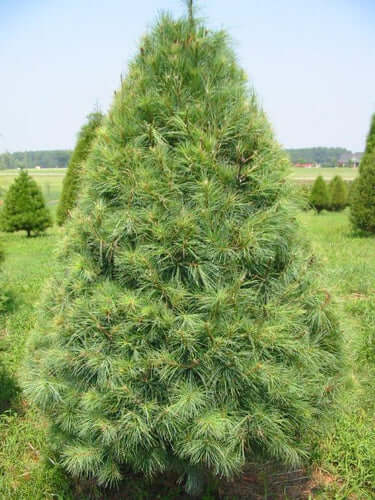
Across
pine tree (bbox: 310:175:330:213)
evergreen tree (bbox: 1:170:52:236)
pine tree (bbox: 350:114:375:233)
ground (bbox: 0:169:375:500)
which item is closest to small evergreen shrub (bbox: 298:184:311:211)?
ground (bbox: 0:169:375:500)

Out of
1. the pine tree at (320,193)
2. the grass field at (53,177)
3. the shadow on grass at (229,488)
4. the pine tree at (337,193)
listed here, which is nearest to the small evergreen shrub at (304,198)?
the shadow on grass at (229,488)

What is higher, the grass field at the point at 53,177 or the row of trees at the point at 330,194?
the row of trees at the point at 330,194

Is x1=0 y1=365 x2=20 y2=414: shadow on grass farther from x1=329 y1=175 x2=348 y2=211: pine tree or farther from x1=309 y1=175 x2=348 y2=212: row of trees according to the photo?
x1=329 y1=175 x2=348 y2=211: pine tree

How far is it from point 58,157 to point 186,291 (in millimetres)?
63334

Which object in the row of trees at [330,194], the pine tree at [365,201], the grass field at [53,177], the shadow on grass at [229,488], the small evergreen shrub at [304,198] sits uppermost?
the small evergreen shrub at [304,198]

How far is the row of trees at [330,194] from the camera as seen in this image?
81.0 feet

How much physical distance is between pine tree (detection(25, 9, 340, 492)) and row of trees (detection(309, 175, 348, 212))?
2316cm

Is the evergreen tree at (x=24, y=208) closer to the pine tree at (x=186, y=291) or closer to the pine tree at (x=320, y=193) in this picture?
the pine tree at (x=186, y=291)

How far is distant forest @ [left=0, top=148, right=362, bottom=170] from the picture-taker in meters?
7.24

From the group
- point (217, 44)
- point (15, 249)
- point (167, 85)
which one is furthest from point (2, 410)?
point (15, 249)

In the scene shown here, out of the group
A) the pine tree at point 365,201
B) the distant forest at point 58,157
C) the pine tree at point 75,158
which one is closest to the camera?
the distant forest at point 58,157

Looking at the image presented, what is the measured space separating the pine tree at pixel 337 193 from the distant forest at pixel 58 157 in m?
4.28

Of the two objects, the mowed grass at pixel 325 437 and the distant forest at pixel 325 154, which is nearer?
the mowed grass at pixel 325 437

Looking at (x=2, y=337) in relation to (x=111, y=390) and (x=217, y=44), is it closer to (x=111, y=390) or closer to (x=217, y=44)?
(x=111, y=390)
